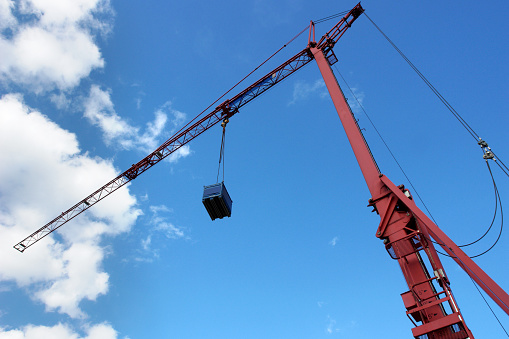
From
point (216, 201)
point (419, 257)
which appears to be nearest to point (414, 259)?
point (419, 257)

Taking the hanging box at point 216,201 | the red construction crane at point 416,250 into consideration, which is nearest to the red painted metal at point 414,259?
the red construction crane at point 416,250

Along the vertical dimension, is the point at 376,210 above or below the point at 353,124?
below

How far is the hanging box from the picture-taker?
1881cm

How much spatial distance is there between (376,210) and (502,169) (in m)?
4.85

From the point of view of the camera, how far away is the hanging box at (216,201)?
18812 millimetres

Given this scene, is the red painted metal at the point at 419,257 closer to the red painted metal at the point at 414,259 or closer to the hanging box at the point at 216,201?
the red painted metal at the point at 414,259

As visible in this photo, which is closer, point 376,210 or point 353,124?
point 376,210

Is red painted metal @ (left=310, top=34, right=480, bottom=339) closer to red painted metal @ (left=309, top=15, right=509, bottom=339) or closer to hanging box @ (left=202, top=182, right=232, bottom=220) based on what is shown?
red painted metal @ (left=309, top=15, right=509, bottom=339)

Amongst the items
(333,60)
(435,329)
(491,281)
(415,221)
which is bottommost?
(435,329)

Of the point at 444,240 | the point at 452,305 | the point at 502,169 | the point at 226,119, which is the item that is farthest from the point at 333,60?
the point at 452,305

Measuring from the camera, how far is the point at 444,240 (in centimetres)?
971

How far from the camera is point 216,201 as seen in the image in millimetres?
18859

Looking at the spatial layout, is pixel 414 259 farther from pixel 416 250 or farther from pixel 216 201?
pixel 216 201

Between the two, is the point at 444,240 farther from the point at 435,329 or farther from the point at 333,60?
the point at 333,60
